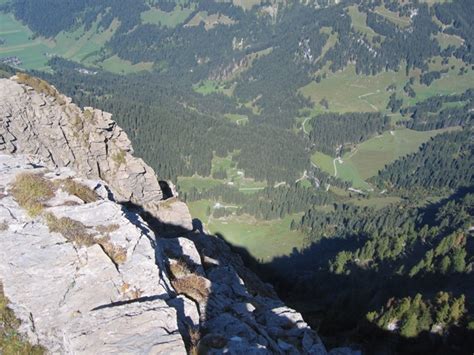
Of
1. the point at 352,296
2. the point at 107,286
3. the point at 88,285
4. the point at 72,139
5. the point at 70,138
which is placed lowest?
the point at 352,296

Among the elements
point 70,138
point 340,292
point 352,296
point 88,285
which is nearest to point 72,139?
point 70,138

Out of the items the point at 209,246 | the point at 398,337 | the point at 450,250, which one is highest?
the point at 209,246

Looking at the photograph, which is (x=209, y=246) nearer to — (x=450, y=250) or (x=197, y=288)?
(x=197, y=288)

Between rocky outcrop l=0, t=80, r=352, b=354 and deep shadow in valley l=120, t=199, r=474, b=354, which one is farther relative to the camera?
deep shadow in valley l=120, t=199, r=474, b=354

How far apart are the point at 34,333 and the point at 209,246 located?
50656mm

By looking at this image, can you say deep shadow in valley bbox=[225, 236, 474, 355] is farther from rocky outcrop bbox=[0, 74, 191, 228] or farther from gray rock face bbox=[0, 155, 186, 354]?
gray rock face bbox=[0, 155, 186, 354]

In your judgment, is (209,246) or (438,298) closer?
(209,246)

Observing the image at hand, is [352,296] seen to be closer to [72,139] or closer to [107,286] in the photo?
[72,139]

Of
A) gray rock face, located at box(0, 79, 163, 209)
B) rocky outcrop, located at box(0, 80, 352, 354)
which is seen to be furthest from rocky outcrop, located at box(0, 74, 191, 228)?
rocky outcrop, located at box(0, 80, 352, 354)

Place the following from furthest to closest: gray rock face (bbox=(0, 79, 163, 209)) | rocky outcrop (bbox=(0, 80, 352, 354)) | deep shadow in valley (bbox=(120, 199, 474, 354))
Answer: deep shadow in valley (bbox=(120, 199, 474, 354)), gray rock face (bbox=(0, 79, 163, 209)), rocky outcrop (bbox=(0, 80, 352, 354))

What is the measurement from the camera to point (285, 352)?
35.2 meters

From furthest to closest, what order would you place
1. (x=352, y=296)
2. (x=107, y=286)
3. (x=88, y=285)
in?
(x=352, y=296) → (x=107, y=286) → (x=88, y=285)

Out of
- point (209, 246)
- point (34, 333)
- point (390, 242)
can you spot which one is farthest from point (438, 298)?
point (34, 333)

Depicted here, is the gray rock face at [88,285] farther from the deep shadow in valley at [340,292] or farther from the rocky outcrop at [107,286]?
the deep shadow in valley at [340,292]
